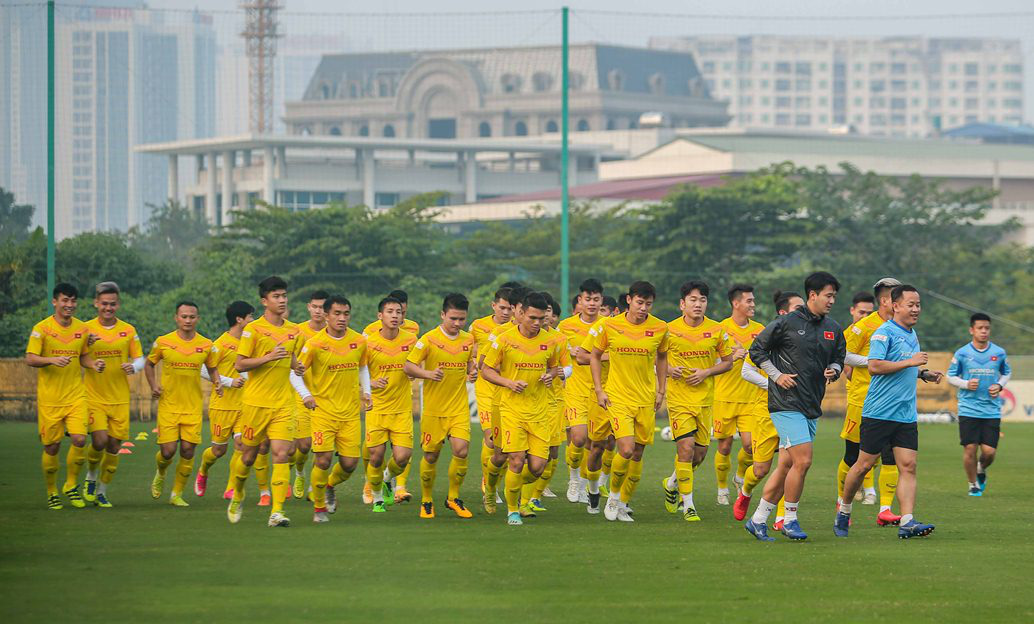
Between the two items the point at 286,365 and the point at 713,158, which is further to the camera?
the point at 713,158

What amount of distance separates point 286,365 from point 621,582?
15.0 ft

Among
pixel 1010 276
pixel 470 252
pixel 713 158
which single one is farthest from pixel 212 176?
pixel 1010 276

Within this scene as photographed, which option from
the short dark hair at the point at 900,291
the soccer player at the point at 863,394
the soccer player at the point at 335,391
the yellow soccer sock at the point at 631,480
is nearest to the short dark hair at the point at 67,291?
the soccer player at the point at 335,391

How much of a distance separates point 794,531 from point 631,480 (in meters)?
1.87

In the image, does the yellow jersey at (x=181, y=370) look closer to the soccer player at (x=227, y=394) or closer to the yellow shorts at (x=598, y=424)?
the soccer player at (x=227, y=394)

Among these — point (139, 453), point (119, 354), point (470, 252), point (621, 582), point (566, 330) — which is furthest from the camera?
point (470, 252)

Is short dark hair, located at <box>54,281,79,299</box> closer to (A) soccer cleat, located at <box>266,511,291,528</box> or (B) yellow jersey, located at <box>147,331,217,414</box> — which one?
(B) yellow jersey, located at <box>147,331,217,414</box>

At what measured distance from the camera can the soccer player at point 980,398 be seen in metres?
17.3

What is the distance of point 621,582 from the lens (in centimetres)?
1072

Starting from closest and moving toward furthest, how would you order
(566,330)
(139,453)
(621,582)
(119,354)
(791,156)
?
(621,582) → (119,354) → (566,330) → (139,453) → (791,156)

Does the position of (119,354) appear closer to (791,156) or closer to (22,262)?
(22,262)

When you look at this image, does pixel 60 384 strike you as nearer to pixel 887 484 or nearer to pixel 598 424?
pixel 598 424

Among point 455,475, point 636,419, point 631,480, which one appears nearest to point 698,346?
point 636,419

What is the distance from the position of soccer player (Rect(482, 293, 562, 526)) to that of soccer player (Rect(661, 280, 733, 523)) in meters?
1.23
